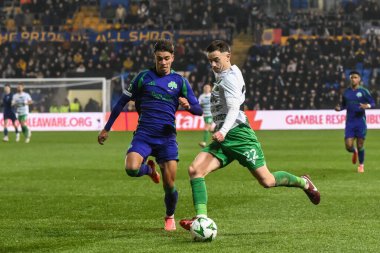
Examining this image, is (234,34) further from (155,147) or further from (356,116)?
(155,147)

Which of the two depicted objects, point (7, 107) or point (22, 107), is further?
point (7, 107)

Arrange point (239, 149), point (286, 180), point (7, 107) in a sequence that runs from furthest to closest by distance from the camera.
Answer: point (7, 107) → point (286, 180) → point (239, 149)

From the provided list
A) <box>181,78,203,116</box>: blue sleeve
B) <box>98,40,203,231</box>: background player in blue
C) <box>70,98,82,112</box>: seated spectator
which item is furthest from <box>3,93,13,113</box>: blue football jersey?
<box>181,78,203,116</box>: blue sleeve

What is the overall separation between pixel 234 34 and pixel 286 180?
42.9 meters

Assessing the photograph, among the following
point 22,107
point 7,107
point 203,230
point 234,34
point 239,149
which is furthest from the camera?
point 234,34

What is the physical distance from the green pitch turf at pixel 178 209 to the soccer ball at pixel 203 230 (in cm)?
10

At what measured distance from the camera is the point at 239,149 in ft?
30.9

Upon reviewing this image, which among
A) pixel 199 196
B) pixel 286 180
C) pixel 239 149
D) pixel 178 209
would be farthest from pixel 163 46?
pixel 178 209

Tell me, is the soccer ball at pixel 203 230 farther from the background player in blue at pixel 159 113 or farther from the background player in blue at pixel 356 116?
the background player in blue at pixel 356 116

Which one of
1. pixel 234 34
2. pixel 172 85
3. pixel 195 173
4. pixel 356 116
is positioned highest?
pixel 172 85

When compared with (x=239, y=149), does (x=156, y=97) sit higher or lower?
higher

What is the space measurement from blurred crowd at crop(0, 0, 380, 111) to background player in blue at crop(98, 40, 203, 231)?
113 ft

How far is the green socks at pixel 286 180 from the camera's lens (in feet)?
32.1

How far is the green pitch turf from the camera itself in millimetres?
8867
